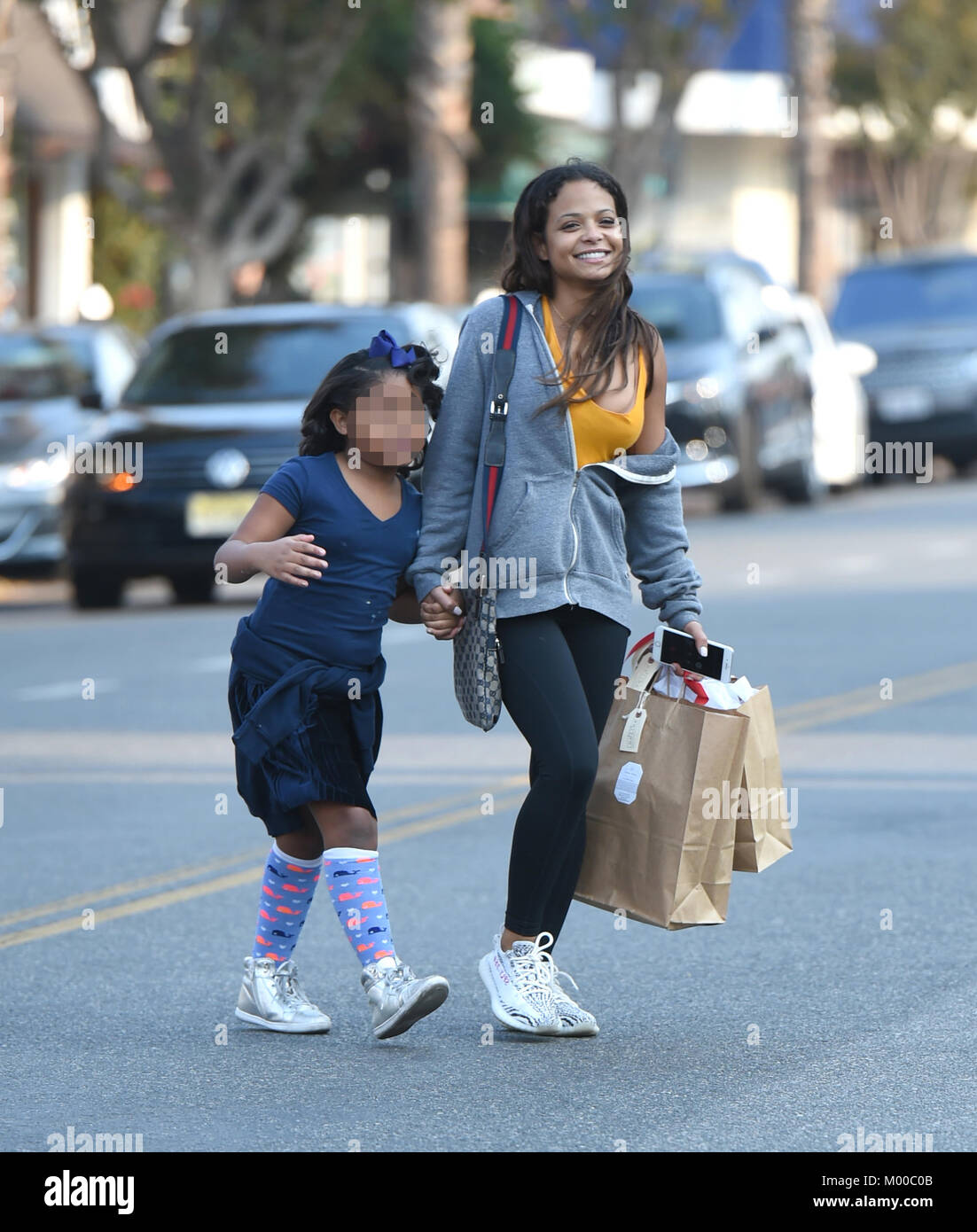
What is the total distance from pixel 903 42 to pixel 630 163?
46.8 feet

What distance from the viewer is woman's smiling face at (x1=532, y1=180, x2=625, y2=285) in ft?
17.2

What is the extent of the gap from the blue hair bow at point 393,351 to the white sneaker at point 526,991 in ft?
4.11

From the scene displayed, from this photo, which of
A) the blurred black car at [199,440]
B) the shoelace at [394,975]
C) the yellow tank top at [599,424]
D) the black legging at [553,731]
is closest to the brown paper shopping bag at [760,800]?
the black legging at [553,731]

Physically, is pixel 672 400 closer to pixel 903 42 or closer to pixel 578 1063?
pixel 578 1063

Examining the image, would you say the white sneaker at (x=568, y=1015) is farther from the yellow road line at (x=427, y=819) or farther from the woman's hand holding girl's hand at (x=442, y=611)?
the yellow road line at (x=427, y=819)

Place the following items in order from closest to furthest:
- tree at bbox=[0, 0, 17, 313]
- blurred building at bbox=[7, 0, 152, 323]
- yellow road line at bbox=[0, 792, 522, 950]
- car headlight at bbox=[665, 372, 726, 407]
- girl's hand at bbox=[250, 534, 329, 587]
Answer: girl's hand at bbox=[250, 534, 329, 587] → yellow road line at bbox=[0, 792, 522, 950] → car headlight at bbox=[665, 372, 726, 407] → tree at bbox=[0, 0, 17, 313] → blurred building at bbox=[7, 0, 152, 323]

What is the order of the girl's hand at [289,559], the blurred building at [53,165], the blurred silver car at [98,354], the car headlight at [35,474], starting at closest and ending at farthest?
1. the girl's hand at [289,559]
2. the car headlight at [35,474]
3. the blurred silver car at [98,354]
4. the blurred building at [53,165]

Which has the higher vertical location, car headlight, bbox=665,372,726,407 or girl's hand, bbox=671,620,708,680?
car headlight, bbox=665,372,726,407

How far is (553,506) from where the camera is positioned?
17.1 feet

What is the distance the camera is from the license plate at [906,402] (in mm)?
23719

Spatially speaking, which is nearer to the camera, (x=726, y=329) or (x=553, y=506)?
(x=553, y=506)

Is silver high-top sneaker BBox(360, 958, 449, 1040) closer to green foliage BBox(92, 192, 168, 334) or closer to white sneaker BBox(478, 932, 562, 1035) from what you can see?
white sneaker BBox(478, 932, 562, 1035)

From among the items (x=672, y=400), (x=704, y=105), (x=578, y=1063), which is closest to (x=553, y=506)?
(x=578, y=1063)

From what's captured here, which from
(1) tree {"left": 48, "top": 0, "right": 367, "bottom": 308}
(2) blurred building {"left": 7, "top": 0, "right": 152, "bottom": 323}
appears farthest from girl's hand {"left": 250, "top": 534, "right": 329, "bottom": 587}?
(2) blurred building {"left": 7, "top": 0, "right": 152, "bottom": 323}
